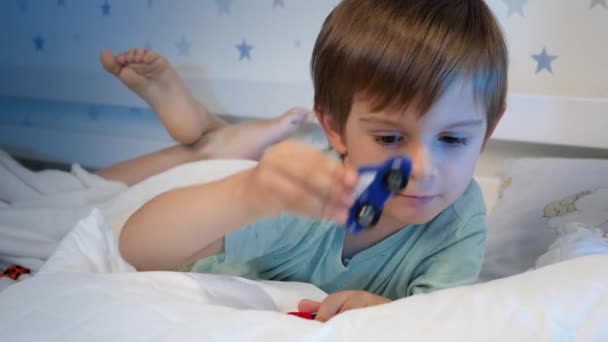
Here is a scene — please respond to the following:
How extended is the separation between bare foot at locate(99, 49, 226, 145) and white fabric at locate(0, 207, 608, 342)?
2.40ft

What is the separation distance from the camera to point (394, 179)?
1.75 feet

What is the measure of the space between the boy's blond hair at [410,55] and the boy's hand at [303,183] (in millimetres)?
145

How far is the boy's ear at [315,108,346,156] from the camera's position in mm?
754

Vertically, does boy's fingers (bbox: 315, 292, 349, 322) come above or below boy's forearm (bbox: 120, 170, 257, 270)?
below

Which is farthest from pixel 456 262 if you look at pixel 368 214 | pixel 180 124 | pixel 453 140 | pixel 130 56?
pixel 130 56

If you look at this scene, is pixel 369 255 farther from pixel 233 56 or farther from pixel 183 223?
pixel 233 56

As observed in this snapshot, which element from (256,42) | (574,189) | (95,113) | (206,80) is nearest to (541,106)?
(574,189)

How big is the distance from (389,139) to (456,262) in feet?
0.78

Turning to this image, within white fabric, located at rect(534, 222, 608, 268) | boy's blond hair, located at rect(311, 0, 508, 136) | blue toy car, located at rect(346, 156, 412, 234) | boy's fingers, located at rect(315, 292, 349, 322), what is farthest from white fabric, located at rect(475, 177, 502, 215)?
blue toy car, located at rect(346, 156, 412, 234)

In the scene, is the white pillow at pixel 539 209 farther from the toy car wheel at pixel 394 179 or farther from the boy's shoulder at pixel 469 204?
the toy car wheel at pixel 394 179

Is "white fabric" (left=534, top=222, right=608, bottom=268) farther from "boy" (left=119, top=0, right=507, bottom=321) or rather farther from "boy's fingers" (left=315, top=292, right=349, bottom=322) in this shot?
"boy's fingers" (left=315, top=292, right=349, bottom=322)

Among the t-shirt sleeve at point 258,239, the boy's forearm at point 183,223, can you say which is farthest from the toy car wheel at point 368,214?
the t-shirt sleeve at point 258,239

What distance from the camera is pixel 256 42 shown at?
4.78 feet

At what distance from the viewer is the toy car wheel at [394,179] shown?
0.53 metres
